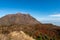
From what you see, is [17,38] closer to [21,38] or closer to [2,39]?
[21,38]

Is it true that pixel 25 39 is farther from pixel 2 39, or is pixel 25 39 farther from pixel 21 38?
pixel 2 39

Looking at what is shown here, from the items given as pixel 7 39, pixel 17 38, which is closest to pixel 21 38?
pixel 17 38

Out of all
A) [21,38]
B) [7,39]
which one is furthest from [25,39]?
[7,39]

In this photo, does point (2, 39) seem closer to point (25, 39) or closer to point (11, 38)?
point (11, 38)

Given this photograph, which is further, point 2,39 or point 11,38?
point 11,38

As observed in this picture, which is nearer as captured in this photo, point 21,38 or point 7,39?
point 7,39

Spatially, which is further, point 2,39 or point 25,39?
point 25,39
